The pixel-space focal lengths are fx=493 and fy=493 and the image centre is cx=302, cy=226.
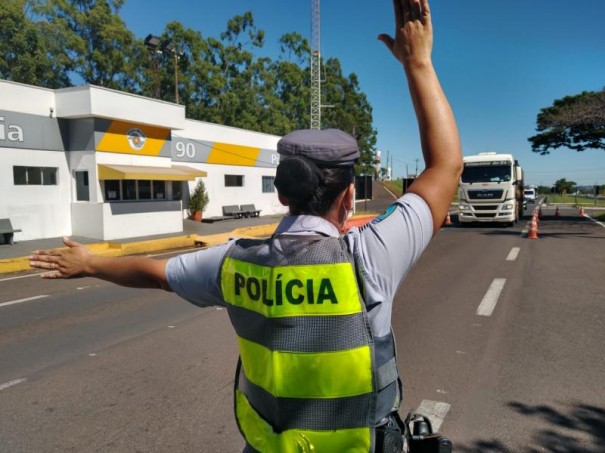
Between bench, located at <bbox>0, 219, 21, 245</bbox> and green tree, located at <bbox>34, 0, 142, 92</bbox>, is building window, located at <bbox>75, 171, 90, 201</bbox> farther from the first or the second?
green tree, located at <bbox>34, 0, 142, 92</bbox>

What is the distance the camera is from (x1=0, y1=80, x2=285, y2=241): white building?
52.1 ft

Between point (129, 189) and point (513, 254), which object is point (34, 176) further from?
point (513, 254)

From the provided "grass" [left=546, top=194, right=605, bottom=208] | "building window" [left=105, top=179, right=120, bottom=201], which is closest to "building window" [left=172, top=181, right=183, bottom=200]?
"building window" [left=105, top=179, right=120, bottom=201]

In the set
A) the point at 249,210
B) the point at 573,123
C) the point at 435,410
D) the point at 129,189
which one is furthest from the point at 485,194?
the point at 435,410

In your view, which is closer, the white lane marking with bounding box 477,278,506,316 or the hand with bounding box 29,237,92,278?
the hand with bounding box 29,237,92,278

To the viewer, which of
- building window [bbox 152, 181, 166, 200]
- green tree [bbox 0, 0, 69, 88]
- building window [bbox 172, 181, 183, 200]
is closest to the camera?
building window [bbox 152, 181, 166, 200]

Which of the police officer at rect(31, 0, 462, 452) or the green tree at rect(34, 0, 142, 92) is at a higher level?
the green tree at rect(34, 0, 142, 92)

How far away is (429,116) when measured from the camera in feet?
4.84

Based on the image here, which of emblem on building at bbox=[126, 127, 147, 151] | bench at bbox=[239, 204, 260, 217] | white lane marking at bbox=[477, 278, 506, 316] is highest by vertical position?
emblem on building at bbox=[126, 127, 147, 151]

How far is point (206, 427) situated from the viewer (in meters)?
3.62

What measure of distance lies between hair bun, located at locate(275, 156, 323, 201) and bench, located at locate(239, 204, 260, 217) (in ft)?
85.3

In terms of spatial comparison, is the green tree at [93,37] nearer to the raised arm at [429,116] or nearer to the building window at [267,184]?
the building window at [267,184]

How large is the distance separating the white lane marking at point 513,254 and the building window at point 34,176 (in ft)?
49.0

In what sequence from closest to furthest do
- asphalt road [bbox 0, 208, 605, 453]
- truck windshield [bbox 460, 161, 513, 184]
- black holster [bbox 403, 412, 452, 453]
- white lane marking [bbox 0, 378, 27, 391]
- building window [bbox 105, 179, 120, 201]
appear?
1. black holster [bbox 403, 412, 452, 453]
2. asphalt road [bbox 0, 208, 605, 453]
3. white lane marking [bbox 0, 378, 27, 391]
4. building window [bbox 105, 179, 120, 201]
5. truck windshield [bbox 460, 161, 513, 184]
